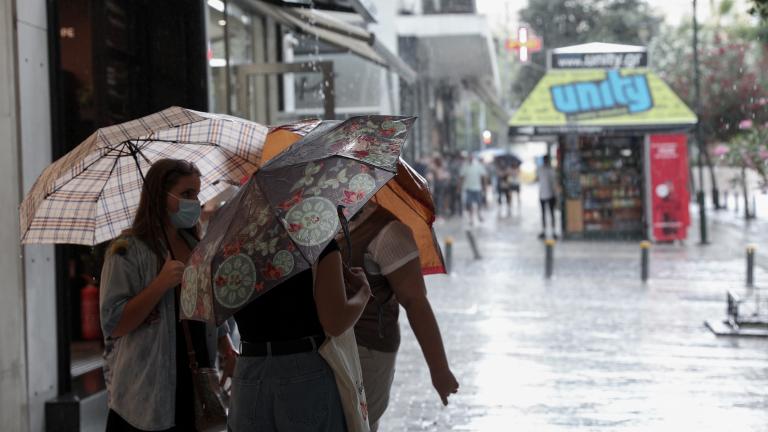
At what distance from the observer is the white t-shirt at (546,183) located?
23372mm

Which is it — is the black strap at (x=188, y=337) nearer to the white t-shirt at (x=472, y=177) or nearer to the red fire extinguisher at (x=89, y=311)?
the red fire extinguisher at (x=89, y=311)

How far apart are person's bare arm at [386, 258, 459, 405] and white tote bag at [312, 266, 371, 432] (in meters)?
0.52

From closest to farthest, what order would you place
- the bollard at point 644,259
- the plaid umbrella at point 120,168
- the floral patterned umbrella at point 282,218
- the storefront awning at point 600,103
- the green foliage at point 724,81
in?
the floral patterned umbrella at point 282,218
the plaid umbrella at point 120,168
the bollard at point 644,259
the storefront awning at point 600,103
the green foliage at point 724,81

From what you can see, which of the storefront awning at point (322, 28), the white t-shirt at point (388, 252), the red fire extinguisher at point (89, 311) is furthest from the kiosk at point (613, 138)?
the white t-shirt at point (388, 252)

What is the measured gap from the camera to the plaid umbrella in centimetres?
427

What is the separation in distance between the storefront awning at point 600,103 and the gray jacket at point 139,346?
63.0 feet

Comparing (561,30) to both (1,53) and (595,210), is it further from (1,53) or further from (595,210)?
(1,53)

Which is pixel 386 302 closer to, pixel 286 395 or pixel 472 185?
pixel 286 395

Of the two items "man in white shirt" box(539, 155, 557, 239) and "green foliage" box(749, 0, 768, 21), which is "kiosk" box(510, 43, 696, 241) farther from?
"green foliage" box(749, 0, 768, 21)

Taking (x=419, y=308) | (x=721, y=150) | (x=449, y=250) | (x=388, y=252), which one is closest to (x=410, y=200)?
(x=388, y=252)

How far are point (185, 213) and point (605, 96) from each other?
64.8 ft

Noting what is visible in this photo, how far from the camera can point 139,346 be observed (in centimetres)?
417

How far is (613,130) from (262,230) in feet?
65.6

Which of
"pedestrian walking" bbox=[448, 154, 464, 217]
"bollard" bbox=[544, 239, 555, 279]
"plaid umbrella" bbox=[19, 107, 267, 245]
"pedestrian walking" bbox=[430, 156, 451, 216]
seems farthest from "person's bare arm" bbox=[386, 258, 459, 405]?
"pedestrian walking" bbox=[448, 154, 464, 217]
